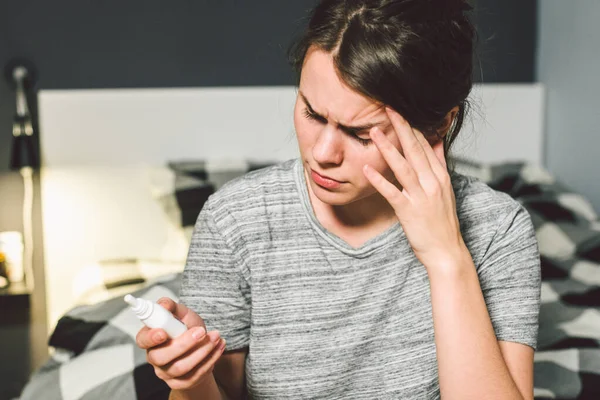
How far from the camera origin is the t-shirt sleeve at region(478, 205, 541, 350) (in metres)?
1.05

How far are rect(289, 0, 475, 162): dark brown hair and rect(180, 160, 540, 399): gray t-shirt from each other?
23cm

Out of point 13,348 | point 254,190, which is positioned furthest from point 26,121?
point 254,190

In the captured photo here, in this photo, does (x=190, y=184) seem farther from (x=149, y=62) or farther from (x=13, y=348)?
(x=13, y=348)

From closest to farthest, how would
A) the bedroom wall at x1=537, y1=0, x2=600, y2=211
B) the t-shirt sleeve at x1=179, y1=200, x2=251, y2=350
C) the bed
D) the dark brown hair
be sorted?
1. the dark brown hair
2. the t-shirt sleeve at x1=179, y1=200, x2=251, y2=350
3. the bed
4. the bedroom wall at x1=537, y1=0, x2=600, y2=211

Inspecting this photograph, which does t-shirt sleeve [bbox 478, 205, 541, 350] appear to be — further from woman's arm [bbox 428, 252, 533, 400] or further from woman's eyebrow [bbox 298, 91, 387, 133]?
woman's eyebrow [bbox 298, 91, 387, 133]

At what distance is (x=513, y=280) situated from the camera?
1.08 m

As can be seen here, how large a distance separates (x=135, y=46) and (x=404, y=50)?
173cm

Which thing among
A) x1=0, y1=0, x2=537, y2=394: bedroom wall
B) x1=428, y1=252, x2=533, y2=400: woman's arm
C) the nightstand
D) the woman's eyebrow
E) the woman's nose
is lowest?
the nightstand

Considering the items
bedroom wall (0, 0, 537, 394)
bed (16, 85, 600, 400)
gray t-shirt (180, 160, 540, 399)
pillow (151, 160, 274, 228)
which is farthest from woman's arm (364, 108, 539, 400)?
bedroom wall (0, 0, 537, 394)

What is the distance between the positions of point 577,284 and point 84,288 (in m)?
1.43

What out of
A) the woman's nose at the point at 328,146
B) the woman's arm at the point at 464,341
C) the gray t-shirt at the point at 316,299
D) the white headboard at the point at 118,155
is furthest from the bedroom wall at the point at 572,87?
the woman's nose at the point at 328,146

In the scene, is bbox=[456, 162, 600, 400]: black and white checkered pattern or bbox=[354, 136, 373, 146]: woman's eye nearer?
bbox=[354, 136, 373, 146]: woman's eye

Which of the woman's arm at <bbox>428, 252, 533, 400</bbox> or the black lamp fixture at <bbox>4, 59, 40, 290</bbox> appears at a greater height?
the black lamp fixture at <bbox>4, 59, 40, 290</bbox>

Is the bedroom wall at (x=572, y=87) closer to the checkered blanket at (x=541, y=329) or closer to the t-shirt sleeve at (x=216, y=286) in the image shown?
the checkered blanket at (x=541, y=329)
